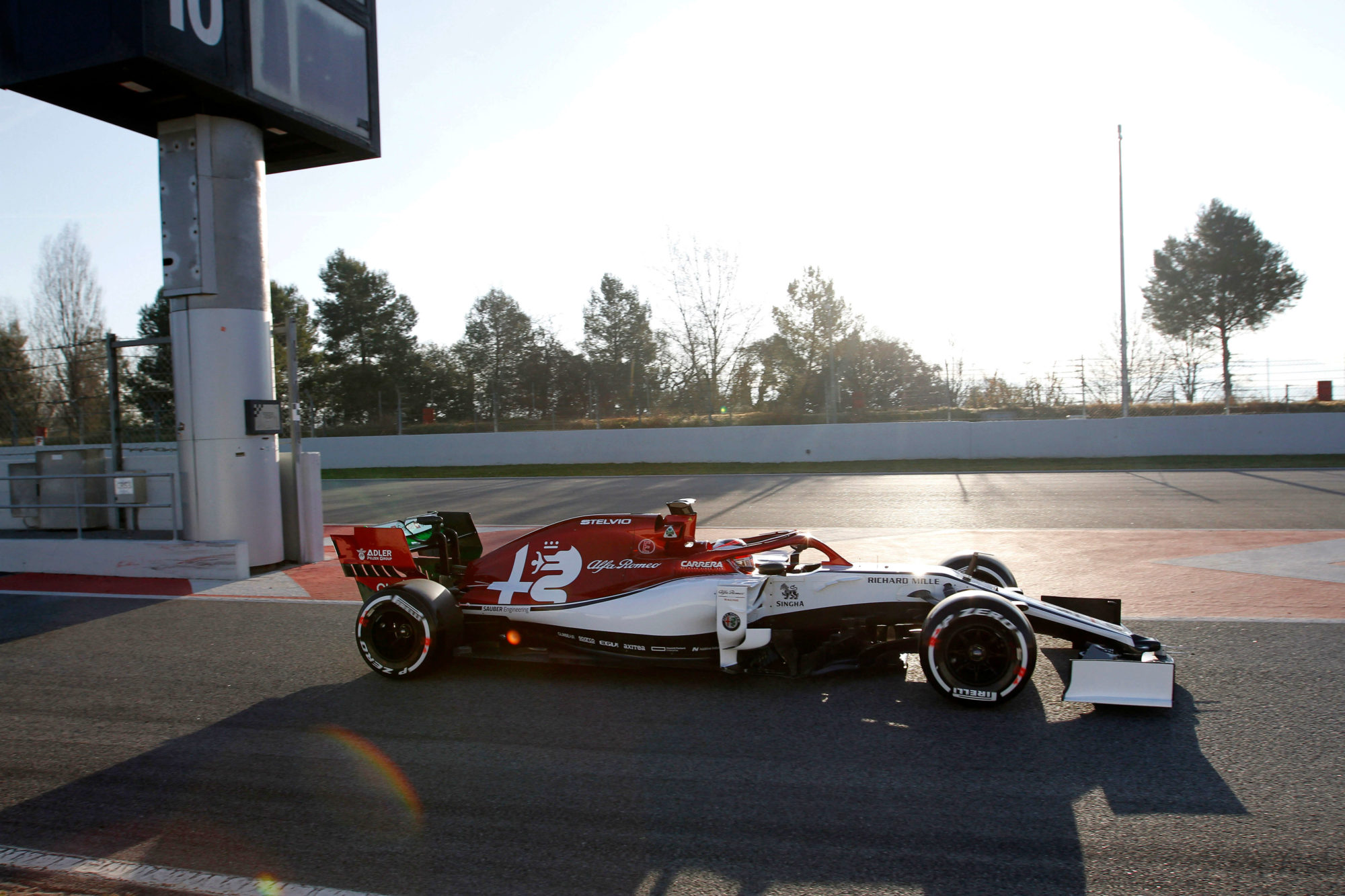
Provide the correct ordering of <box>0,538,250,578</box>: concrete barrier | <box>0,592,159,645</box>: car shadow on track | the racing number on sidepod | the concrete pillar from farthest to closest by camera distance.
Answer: <box>0,538,250,578</box>: concrete barrier → the concrete pillar → <box>0,592,159,645</box>: car shadow on track → the racing number on sidepod

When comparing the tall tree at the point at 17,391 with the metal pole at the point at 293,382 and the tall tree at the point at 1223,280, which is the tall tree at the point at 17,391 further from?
the tall tree at the point at 1223,280

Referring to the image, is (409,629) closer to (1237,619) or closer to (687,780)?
(687,780)

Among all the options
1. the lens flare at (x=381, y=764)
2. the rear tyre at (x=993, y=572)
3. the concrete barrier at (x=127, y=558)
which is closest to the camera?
the lens flare at (x=381, y=764)

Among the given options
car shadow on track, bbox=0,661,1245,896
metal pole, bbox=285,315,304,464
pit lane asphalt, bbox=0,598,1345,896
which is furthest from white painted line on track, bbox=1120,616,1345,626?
metal pole, bbox=285,315,304,464

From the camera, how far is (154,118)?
31.2 ft

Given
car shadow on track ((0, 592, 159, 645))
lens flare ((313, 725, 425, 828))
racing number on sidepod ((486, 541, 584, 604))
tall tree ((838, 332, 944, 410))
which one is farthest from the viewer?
tall tree ((838, 332, 944, 410))

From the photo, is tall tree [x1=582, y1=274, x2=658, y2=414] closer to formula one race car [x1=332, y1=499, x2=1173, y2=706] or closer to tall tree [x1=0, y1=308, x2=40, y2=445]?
tall tree [x1=0, y1=308, x2=40, y2=445]

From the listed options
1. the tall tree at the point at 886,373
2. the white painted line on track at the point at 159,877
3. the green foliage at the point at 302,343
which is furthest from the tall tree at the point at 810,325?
the white painted line on track at the point at 159,877

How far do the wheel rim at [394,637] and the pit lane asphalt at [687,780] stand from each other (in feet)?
0.73

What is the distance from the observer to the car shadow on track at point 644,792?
310 cm

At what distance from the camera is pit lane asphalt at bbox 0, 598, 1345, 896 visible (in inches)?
121

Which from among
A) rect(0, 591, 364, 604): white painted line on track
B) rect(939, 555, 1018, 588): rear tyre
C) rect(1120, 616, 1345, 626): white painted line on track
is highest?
rect(939, 555, 1018, 588): rear tyre

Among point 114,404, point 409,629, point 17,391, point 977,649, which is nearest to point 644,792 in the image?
point 977,649

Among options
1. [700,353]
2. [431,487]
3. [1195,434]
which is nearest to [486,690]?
[431,487]
